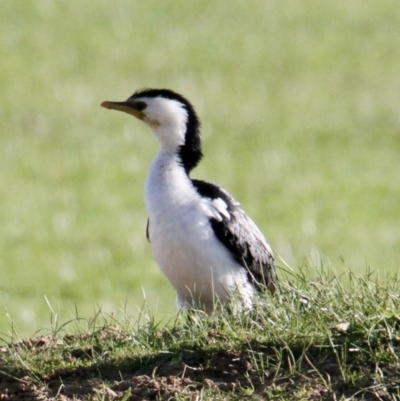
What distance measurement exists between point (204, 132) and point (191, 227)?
A: 479 inches

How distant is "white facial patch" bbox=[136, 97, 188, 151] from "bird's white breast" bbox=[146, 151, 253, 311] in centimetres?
52

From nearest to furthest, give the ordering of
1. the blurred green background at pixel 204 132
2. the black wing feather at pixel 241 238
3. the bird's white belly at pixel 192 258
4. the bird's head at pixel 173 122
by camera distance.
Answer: the bird's white belly at pixel 192 258 < the black wing feather at pixel 241 238 < the bird's head at pixel 173 122 < the blurred green background at pixel 204 132

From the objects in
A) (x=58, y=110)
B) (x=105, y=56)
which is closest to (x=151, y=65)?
(x=105, y=56)

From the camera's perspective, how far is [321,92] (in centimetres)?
2177

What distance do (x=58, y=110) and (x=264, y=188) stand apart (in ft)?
15.9

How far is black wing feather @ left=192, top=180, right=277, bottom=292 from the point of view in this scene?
26.0 ft

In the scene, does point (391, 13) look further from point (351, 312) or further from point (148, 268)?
point (351, 312)

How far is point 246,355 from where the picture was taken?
5926mm

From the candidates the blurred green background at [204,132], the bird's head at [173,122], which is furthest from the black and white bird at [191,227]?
the blurred green background at [204,132]

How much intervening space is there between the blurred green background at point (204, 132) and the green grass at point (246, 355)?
207 inches

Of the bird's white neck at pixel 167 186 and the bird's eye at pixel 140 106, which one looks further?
the bird's eye at pixel 140 106

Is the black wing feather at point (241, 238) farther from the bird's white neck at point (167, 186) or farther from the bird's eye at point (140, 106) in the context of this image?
the bird's eye at point (140, 106)

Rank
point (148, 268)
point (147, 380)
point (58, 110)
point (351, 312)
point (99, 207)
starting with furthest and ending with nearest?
point (58, 110) < point (99, 207) < point (148, 268) < point (351, 312) < point (147, 380)

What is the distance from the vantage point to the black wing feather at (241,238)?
7935 millimetres
